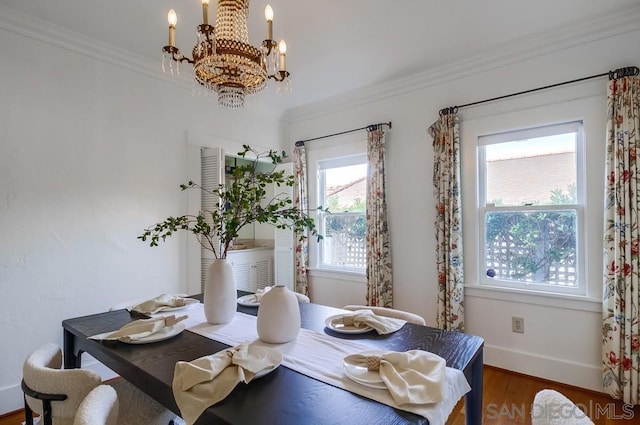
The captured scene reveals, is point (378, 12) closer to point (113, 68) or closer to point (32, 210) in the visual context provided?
point (113, 68)

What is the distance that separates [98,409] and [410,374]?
96 cm

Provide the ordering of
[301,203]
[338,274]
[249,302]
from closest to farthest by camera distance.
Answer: [249,302], [338,274], [301,203]

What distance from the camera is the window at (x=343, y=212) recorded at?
12.2 ft

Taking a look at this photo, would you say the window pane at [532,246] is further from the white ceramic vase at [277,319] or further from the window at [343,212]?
the white ceramic vase at [277,319]

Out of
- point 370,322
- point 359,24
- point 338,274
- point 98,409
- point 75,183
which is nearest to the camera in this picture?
point 98,409

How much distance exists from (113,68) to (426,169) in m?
2.85

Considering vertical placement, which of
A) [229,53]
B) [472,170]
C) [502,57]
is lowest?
[472,170]

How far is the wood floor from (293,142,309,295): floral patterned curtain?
2.15 metres

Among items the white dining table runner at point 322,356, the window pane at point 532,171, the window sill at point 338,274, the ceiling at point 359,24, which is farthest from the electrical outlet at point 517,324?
the ceiling at point 359,24

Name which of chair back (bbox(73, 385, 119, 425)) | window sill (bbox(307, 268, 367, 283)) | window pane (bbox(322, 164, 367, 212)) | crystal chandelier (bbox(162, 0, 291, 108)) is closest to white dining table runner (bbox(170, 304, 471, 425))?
chair back (bbox(73, 385, 119, 425))

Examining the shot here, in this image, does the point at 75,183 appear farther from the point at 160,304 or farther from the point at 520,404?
the point at 520,404

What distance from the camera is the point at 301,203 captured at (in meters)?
3.98

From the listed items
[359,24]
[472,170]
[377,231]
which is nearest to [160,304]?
[377,231]

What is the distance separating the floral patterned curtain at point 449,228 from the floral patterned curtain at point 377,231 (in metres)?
0.53
